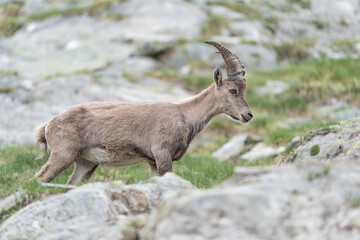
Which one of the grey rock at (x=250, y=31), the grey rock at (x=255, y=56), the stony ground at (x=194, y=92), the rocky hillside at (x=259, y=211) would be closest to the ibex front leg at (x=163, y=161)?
the stony ground at (x=194, y=92)

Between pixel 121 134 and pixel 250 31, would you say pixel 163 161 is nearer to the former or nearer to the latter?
pixel 121 134

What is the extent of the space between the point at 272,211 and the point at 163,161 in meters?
4.39

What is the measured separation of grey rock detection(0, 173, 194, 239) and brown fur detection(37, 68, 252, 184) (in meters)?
2.50

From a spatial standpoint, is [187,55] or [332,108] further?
[187,55]

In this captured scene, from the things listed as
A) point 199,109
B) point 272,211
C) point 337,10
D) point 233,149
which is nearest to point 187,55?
point 233,149

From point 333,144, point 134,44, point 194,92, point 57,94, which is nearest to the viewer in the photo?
point 333,144

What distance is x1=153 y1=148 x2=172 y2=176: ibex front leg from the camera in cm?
784

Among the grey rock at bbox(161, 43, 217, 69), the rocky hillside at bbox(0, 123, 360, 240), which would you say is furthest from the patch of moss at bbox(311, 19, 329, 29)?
the rocky hillside at bbox(0, 123, 360, 240)

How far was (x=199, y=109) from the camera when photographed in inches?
340

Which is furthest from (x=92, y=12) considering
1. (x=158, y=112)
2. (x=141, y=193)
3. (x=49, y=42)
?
(x=141, y=193)

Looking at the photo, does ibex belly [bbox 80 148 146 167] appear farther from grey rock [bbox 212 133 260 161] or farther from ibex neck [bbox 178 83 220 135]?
grey rock [bbox 212 133 260 161]

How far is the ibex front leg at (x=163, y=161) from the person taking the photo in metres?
7.84

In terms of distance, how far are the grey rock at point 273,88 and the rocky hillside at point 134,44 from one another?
7.7 inches

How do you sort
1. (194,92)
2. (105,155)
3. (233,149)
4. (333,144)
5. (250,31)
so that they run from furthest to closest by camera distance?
(250,31) < (194,92) < (233,149) < (105,155) < (333,144)
